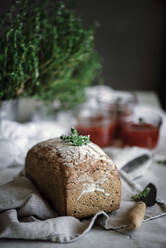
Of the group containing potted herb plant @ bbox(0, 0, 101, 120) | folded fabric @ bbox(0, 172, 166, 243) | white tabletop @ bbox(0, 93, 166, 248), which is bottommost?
white tabletop @ bbox(0, 93, 166, 248)

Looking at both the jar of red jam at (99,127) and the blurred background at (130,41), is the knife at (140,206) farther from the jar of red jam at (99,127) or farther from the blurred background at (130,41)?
the blurred background at (130,41)

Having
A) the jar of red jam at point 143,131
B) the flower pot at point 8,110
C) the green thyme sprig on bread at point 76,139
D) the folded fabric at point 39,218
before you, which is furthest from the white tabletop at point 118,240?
the flower pot at point 8,110

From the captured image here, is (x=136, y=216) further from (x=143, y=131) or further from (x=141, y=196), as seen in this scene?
(x=143, y=131)

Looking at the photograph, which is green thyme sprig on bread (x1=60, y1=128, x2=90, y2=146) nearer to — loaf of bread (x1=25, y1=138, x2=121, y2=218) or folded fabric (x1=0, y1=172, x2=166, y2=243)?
loaf of bread (x1=25, y1=138, x2=121, y2=218)

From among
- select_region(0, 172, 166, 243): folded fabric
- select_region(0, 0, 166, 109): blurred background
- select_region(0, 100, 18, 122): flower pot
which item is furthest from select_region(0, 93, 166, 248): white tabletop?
select_region(0, 0, 166, 109): blurred background

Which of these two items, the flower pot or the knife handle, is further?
the flower pot

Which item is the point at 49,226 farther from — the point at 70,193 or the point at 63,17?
the point at 63,17

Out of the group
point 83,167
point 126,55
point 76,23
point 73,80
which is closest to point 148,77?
point 126,55
